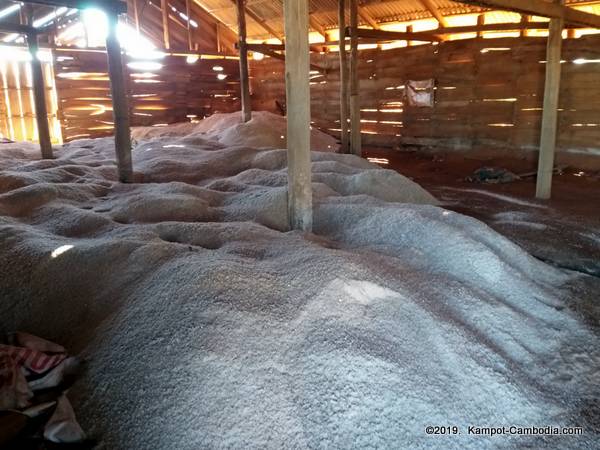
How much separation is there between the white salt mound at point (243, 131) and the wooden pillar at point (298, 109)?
6160mm

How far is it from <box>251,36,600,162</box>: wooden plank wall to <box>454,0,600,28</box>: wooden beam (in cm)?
289

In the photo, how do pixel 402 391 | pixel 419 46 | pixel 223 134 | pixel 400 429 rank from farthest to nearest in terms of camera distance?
pixel 419 46 → pixel 223 134 → pixel 402 391 → pixel 400 429

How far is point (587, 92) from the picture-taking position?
10.1 m

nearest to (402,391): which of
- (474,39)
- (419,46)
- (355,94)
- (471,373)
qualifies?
(471,373)

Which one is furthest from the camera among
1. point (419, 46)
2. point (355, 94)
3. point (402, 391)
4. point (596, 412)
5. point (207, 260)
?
point (419, 46)

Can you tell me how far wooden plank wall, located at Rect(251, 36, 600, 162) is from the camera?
1023cm

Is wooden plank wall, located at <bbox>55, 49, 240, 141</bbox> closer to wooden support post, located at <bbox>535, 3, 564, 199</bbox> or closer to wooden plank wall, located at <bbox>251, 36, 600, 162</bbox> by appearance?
wooden plank wall, located at <bbox>251, 36, 600, 162</bbox>

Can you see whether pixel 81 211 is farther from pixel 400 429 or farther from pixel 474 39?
pixel 474 39

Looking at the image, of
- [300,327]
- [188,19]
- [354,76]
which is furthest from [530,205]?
[188,19]

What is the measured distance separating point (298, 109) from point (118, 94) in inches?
131

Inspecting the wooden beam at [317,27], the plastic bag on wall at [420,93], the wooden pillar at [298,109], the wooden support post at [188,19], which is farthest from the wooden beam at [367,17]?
the wooden pillar at [298,109]

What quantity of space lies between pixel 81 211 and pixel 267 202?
1.88 meters

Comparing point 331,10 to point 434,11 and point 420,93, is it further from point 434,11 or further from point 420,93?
point 420,93

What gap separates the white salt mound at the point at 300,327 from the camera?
232 cm
